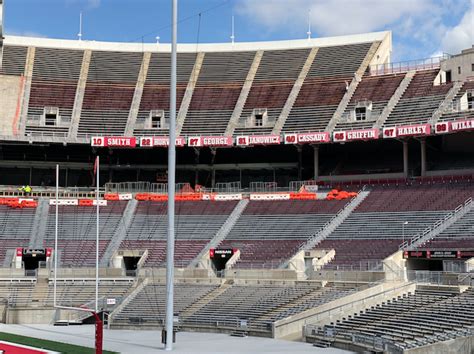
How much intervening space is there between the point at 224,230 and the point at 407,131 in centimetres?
1452

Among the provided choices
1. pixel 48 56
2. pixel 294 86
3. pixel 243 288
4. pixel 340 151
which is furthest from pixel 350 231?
pixel 48 56

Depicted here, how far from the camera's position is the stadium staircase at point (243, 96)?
5791 cm

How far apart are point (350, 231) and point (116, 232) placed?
16.6 meters

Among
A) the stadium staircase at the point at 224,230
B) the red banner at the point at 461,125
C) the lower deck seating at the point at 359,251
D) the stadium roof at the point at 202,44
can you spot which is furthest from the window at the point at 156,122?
the red banner at the point at 461,125

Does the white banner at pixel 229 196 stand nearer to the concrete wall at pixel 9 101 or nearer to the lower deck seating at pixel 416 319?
the concrete wall at pixel 9 101

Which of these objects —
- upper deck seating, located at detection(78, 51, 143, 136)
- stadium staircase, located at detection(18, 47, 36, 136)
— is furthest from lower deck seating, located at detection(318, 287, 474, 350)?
stadium staircase, located at detection(18, 47, 36, 136)

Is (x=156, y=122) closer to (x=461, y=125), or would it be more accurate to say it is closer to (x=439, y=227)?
(x=461, y=125)

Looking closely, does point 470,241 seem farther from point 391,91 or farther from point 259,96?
point 259,96

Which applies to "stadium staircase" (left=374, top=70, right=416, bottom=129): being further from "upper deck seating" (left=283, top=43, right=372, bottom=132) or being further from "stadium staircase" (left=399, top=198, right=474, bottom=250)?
"stadium staircase" (left=399, top=198, right=474, bottom=250)

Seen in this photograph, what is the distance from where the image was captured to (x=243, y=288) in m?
39.6

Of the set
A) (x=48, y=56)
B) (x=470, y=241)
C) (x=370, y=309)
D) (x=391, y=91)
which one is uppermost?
(x=48, y=56)

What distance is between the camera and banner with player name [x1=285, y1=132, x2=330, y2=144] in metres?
53.1

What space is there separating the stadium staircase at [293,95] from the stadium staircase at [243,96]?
3486 mm

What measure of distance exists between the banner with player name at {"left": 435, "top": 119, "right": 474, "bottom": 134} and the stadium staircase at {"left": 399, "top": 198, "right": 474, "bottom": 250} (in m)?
5.45
